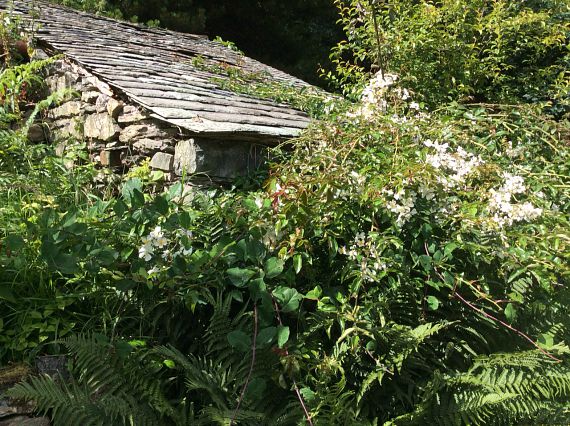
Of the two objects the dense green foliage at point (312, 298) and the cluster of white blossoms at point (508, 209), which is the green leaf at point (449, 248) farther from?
the cluster of white blossoms at point (508, 209)

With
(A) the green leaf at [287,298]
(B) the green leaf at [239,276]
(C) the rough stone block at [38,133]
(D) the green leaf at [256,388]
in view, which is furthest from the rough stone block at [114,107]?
(D) the green leaf at [256,388]

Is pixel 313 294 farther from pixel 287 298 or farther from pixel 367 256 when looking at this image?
pixel 367 256

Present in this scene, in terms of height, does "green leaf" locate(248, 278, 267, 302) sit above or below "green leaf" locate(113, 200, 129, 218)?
below

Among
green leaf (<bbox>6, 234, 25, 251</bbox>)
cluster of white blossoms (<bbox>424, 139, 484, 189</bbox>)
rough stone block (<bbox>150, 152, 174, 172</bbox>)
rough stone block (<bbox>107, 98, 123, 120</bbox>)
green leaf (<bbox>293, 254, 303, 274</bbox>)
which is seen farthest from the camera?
rough stone block (<bbox>107, 98, 123, 120</bbox>)

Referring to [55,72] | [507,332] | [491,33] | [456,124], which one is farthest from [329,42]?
[507,332]

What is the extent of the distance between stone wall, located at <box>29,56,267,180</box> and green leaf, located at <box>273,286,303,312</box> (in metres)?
1.46

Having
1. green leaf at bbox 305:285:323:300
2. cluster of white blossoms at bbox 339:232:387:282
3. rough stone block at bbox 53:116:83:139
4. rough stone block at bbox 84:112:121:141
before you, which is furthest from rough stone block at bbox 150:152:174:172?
green leaf at bbox 305:285:323:300

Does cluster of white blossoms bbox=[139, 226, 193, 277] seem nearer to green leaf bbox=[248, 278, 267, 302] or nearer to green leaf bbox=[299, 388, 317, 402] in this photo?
green leaf bbox=[248, 278, 267, 302]

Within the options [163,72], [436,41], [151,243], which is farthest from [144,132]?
[436,41]

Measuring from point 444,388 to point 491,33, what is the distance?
169 inches

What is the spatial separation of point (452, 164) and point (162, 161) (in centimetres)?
197

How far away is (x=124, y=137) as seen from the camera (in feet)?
13.8

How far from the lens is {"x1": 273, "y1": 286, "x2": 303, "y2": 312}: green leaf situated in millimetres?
2260

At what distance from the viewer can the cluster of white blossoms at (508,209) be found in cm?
249
